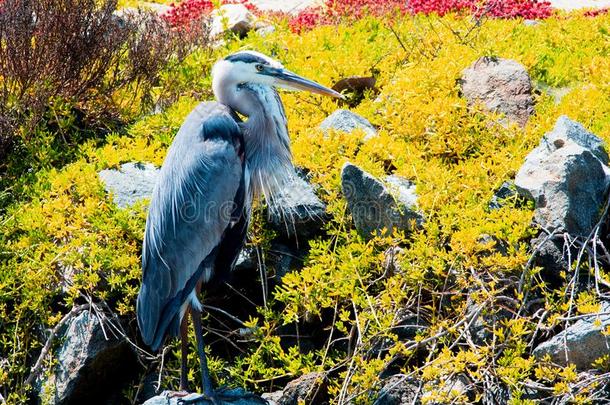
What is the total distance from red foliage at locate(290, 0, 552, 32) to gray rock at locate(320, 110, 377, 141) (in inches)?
84.1

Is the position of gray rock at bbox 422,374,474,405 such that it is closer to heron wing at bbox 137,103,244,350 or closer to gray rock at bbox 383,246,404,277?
gray rock at bbox 383,246,404,277

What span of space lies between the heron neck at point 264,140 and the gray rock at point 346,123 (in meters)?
0.78

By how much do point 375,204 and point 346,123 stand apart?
888 millimetres

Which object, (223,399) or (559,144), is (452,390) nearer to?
(223,399)

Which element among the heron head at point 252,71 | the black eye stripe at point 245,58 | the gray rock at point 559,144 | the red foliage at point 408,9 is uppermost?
the black eye stripe at point 245,58

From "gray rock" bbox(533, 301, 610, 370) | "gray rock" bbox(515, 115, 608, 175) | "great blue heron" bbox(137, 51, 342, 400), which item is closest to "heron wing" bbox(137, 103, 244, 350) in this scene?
"great blue heron" bbox(137, 51, 342, 400)

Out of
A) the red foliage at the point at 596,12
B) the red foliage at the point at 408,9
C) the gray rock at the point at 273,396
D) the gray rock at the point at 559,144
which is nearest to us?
the gray rock at the point at 273,396

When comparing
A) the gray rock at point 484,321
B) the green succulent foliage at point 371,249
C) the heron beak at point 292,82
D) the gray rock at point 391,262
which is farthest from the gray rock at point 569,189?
the heron beak at point 292,82

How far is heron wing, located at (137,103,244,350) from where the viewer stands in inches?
173

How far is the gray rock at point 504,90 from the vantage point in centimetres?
570

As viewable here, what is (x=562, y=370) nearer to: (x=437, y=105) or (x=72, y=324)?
(x=437, y=105)

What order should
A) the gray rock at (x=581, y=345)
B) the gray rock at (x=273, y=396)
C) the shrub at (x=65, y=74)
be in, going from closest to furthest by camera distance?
1. the gray rock at (x=581, y=345)
2. the gray rock at (x=273, y=396)
3. the shrub at (x=65, y=74)

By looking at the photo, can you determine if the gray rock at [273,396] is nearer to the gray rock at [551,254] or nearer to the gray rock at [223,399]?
the gray rock at [223,399]

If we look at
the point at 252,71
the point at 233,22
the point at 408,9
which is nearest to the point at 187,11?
the point at 233,22
